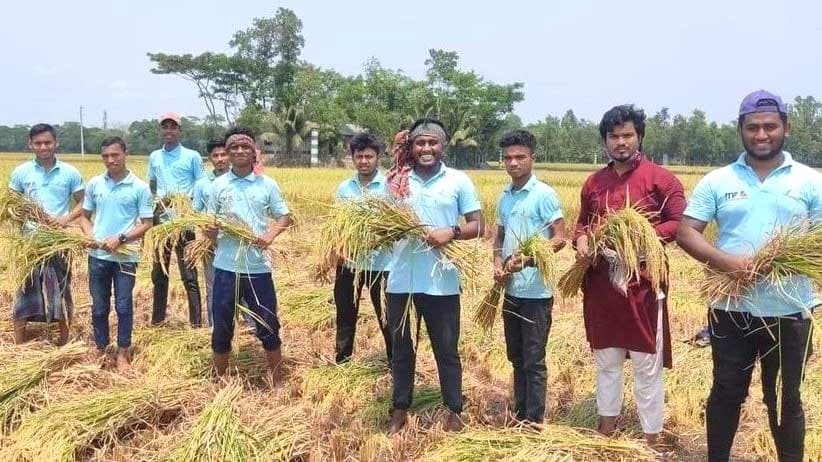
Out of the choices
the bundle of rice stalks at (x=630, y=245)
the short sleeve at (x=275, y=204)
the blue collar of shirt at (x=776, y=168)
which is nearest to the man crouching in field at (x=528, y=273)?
the bundle of rice stalks at (x=630, y=245)

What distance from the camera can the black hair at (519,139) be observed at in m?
3.18

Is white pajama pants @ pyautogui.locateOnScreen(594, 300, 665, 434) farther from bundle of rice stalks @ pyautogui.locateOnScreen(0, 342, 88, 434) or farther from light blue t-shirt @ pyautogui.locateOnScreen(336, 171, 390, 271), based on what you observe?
bundle of rice stalks @ pyautogui.locateOnScreen(0, 342, 88, 434)

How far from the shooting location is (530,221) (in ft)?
10.4

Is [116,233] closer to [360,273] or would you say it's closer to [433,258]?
[360,273]

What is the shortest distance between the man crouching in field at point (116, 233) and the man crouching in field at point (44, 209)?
15.6 inches

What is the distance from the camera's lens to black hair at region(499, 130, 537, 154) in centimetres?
318

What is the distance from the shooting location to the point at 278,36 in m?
47.7

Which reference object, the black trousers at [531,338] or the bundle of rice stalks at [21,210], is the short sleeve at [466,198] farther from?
the bundle of rice stalks at [21,210]

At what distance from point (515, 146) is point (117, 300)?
2885 mm

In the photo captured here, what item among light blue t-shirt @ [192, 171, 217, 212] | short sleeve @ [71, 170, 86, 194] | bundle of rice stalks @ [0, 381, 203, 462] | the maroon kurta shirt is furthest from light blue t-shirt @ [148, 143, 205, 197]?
the maroon kurta shirt

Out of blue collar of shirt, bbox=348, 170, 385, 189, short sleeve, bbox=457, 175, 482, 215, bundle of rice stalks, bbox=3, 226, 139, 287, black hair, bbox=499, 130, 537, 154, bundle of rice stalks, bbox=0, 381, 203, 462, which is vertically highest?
black hair, bbox=499, 130, 537, 154

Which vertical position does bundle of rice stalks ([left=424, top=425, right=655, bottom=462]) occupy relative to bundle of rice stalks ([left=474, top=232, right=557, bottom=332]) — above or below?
below

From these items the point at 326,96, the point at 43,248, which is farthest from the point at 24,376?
the point at 326,96

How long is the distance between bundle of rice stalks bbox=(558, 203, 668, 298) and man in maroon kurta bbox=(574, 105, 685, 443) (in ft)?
0.17
